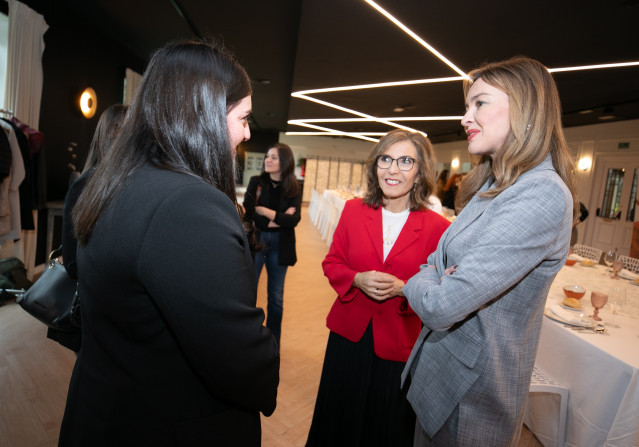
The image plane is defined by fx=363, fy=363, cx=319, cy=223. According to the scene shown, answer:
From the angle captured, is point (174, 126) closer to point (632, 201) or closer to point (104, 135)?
point (104, 135)

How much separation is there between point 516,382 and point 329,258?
1.03 meters

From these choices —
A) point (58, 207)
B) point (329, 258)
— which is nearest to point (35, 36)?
point (58, 207)

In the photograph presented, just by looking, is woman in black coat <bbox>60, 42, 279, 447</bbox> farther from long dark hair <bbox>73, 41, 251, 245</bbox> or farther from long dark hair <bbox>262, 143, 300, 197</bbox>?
long dark hair <bbox>262, 143, 300, 197</bbox>

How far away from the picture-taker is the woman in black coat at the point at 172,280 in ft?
2.10

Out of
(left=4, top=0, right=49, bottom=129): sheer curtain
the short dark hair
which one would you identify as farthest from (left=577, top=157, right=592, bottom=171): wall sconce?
(left=4, top=0, right=49, bottom=129): sheer curtain

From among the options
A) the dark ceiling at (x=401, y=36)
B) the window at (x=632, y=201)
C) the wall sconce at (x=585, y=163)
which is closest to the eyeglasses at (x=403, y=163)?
the dark ceiling at (x=401, y=36)

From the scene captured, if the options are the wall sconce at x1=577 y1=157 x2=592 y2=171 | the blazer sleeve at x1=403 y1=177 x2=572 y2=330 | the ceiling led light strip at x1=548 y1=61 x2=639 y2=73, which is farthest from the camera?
the wall sconce at x1=577 y1=157 x2=592 y2=171

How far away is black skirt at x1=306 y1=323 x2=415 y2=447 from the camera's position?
5.35ft

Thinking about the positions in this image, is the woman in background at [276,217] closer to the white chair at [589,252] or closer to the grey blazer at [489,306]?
the grey blazer at [489,306]

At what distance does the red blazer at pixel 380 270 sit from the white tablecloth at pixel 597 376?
0.82 meters

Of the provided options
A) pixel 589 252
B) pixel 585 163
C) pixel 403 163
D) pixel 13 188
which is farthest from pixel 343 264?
pixel 585 163

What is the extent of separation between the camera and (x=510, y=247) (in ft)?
2.96

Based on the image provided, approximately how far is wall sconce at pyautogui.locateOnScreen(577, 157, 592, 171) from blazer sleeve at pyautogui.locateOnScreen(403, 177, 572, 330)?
990cm

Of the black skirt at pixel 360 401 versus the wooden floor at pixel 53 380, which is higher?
the black skirt at pixel 360 401
